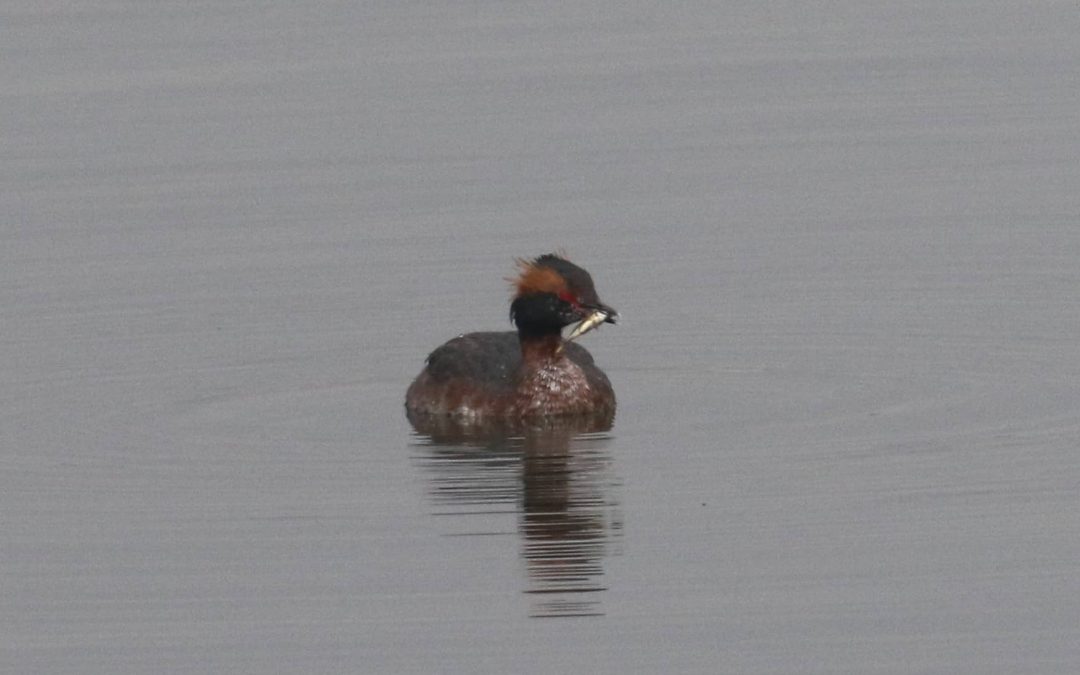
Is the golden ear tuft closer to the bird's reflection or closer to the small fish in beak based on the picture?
the small fish in beak

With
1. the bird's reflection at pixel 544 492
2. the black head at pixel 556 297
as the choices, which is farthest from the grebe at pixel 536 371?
the bird's reflection at pixel 544 492

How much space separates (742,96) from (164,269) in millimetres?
8607

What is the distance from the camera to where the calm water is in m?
18.0

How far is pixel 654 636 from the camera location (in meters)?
17.3

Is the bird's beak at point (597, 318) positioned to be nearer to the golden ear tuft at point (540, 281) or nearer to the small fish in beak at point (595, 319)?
the small fish in beak at point (595, 319)

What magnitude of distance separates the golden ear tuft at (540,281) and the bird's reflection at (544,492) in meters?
1.08

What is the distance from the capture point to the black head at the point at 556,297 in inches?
938

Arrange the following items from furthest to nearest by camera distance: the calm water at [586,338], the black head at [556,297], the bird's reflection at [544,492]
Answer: the black head at [556,297] < the bird's reflection at [544,492] < the calm water at [586,338]

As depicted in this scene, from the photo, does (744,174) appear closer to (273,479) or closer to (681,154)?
(681,154)

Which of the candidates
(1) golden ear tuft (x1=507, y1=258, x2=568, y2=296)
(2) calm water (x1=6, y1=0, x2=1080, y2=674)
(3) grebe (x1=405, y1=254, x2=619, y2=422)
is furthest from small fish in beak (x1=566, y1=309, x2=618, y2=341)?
(2) calm water (x1=6, y1=0, x2=1080, y2=674)

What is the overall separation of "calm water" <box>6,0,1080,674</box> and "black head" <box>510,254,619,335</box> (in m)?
0.87

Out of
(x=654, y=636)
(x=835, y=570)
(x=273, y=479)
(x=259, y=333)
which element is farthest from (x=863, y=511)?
(x=259, y=333)

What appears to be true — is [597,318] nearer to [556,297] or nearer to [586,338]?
[556,297]

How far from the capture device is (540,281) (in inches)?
942
